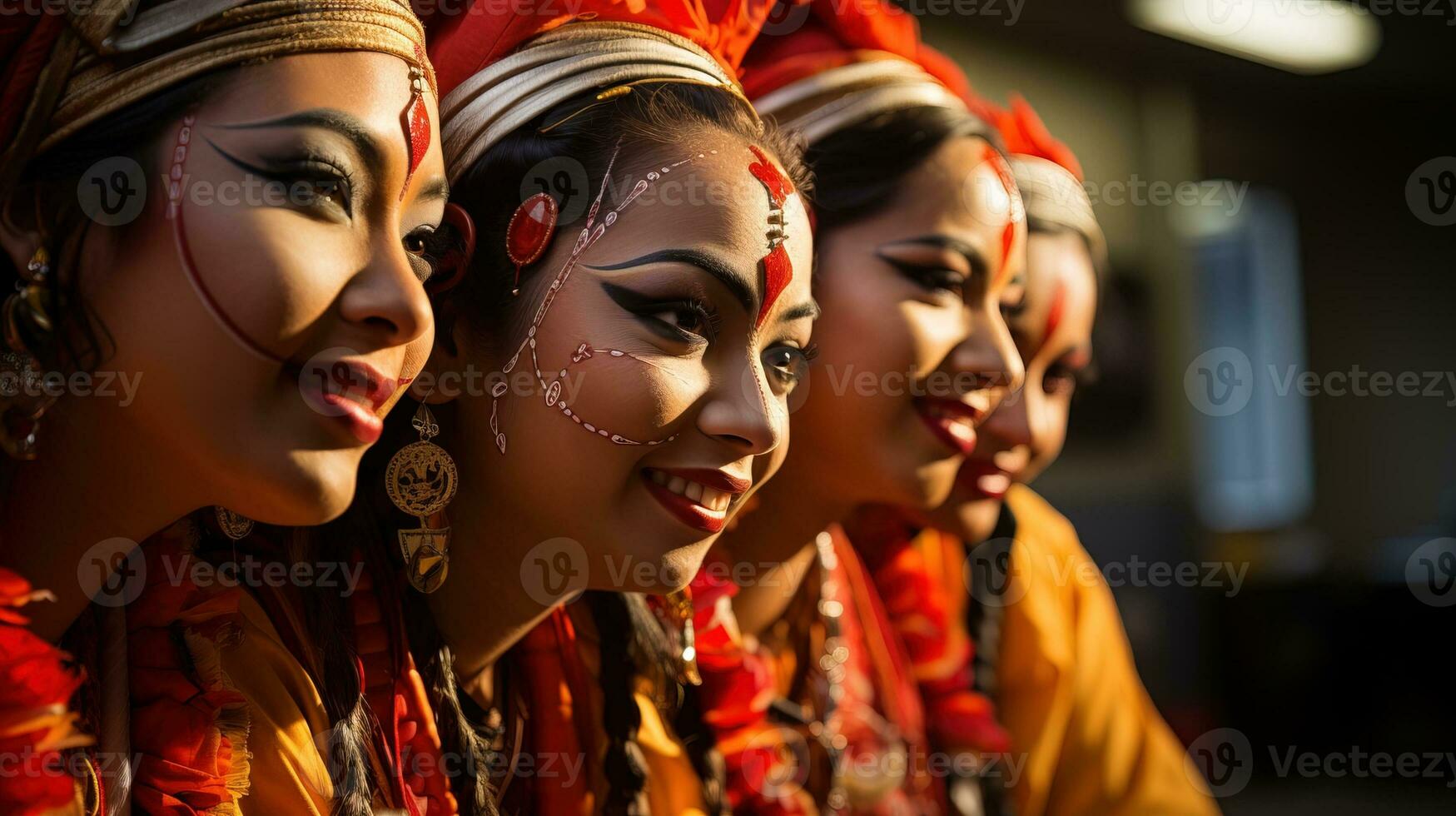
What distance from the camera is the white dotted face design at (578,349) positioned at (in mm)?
1298

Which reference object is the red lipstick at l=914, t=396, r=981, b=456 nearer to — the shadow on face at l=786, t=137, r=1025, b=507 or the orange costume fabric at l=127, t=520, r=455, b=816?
the shadow on face at l=786, t=137, r=1025, b=507

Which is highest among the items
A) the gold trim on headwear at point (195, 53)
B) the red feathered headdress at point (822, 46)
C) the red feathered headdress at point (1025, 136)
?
the gold trim on headwear at point (195, 53)

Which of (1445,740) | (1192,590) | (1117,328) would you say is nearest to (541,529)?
(1117,328)

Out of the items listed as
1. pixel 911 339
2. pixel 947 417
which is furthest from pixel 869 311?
pixel 947 417

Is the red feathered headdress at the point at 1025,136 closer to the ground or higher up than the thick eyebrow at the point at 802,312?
closer to the ground

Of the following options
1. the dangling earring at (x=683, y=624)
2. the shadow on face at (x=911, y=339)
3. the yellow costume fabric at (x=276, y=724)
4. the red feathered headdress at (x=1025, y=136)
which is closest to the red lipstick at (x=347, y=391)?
the yellow costume fabric at (x=276, y=724)

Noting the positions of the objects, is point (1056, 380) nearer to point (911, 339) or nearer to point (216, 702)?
point (911, 339)

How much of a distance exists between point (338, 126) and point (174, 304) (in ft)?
0.62

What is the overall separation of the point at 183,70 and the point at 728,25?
0.72 m

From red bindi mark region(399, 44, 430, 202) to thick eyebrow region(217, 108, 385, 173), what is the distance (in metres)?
0.04

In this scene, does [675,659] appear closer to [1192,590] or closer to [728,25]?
[728,25]

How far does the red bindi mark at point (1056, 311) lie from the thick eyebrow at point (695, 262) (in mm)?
865

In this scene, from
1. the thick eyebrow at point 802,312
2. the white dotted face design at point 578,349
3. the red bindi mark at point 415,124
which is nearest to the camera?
the red bindi mark at point 415,124

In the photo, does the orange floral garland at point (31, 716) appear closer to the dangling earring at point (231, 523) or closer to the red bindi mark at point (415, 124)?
the dangling earring at point (231, 523)
